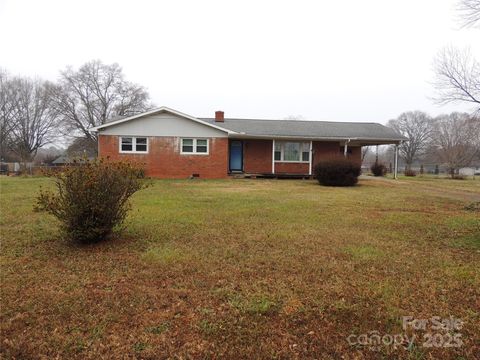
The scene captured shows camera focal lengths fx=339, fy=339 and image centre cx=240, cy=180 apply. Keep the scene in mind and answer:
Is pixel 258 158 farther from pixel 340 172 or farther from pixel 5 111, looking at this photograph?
pixel 5 111

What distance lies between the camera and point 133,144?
66.8ft

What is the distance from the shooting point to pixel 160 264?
4.46 m

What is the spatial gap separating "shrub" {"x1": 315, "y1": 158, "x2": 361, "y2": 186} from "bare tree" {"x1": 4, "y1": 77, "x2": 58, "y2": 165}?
152ft

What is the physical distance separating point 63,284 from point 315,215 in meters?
5.66

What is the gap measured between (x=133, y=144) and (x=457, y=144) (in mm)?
34912

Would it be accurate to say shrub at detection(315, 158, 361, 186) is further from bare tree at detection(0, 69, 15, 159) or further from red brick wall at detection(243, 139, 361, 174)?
bare tree at detection(0, 69, 15, 159)

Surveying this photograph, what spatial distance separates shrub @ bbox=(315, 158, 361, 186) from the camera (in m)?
16.6

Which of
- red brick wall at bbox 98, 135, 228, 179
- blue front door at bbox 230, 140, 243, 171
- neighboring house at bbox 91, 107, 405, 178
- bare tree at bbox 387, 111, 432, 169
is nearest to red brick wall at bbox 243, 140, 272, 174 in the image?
neighboring house at bbox 91, 107, 405, 178

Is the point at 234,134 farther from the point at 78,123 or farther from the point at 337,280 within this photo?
the point at 78,123

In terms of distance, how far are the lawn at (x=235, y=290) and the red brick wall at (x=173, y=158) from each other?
1374 centimetres

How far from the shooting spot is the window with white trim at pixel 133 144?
66.6ft

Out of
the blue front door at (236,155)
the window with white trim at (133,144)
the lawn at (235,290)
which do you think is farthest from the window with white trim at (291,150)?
the lawn at (235,290)

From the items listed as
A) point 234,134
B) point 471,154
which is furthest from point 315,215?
point 471,154

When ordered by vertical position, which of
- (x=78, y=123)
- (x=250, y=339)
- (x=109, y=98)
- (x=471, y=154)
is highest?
(x=109, y=98)
